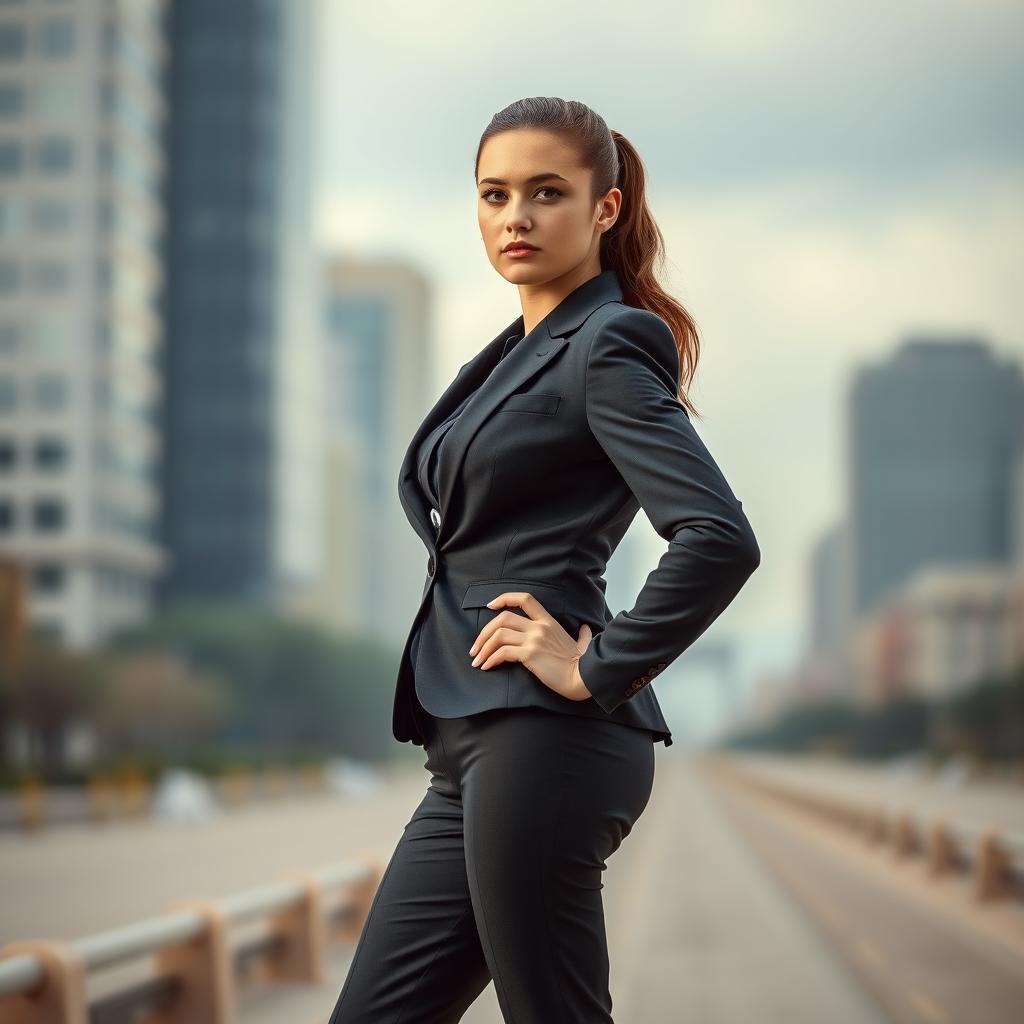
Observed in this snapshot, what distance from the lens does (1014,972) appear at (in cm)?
1036

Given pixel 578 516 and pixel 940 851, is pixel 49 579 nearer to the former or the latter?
pixel 940 851

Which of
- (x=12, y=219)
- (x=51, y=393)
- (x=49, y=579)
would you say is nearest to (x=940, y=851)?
(x=49, y=579)

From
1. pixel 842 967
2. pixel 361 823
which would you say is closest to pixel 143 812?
pixel 361 823

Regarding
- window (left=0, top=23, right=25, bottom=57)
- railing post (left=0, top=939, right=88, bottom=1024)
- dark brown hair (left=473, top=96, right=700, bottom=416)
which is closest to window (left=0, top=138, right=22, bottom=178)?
window (left=0, top=23, right=25, bottom=57)

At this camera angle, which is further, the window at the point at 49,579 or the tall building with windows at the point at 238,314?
the tall building with windows at the point at 238,314

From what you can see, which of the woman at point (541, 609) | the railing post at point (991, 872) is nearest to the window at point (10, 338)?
the railing post at point (991, 872)

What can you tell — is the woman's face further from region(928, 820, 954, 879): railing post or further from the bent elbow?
region(928, 820, 954, 879): railing post

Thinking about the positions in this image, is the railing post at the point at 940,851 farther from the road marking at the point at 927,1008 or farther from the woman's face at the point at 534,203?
the woman's face at the point at 534,203

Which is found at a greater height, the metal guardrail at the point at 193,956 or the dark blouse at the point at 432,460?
the dark blouse at the point at 432,460

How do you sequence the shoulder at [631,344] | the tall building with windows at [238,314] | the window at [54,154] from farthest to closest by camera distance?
the tall building with windows at [238,314] → the window at [54,154] → the shoulder at [631,344]

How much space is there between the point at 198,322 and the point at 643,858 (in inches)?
3565

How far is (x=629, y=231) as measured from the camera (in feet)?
9.22

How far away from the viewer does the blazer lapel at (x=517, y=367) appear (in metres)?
2.56

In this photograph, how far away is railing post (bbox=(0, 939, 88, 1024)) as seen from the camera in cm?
529
